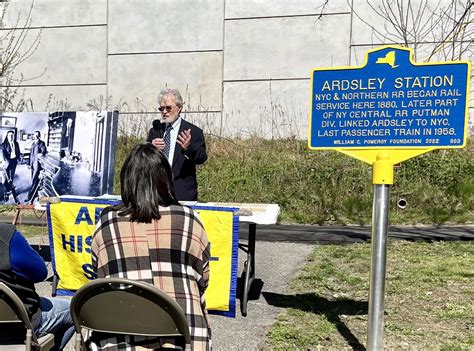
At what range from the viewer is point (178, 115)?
4.66m

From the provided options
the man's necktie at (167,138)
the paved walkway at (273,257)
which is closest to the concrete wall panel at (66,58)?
the paved walkway at (273,257)

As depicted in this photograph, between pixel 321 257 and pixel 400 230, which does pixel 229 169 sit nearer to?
pixel 400 230

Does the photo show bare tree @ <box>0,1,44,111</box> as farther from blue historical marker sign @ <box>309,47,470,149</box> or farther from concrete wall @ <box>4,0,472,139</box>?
blue historical marker sign @ <box>309,47,470,149</box>

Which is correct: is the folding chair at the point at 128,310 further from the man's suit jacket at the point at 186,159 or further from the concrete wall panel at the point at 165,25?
the concrete wall panel at the point at 165,25

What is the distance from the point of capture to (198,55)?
1391 centimetres

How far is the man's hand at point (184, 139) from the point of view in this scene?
450 cm

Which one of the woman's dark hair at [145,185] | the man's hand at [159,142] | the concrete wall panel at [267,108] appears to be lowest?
the woman's dark hair at [145,185]

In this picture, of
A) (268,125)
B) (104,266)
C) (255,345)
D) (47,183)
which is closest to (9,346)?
(104,266)

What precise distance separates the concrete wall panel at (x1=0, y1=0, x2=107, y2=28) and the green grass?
10.9 meters

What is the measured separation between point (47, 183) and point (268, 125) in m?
8.02

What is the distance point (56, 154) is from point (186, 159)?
104 inches

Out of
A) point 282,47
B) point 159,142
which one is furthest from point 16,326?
point 282,47

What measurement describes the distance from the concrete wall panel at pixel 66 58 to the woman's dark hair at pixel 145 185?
13.0 meters

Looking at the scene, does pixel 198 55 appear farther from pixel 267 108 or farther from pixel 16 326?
pixel 16 326
